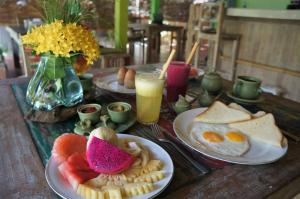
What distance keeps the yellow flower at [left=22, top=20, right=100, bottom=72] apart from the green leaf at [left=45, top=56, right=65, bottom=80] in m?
0.03

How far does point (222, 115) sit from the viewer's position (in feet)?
3.21

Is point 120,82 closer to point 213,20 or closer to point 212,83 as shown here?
point 212,83

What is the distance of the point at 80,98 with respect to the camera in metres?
1.02

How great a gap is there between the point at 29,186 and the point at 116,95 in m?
0.68

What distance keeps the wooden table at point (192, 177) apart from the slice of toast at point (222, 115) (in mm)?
201

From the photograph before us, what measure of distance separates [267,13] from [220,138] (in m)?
2.69

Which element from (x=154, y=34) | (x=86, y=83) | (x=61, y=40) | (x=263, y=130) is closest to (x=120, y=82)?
(x=86, y=83)

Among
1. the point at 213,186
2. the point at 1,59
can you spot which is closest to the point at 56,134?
the point at 213,186

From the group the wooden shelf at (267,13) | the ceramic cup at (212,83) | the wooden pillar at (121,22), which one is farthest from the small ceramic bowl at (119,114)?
the wooden shelf at (267,13)

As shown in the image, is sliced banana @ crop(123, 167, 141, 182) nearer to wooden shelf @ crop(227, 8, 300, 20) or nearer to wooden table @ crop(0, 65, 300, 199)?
wooden table @ crop(0, 65, 300, 199)

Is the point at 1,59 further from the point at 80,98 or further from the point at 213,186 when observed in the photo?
the point at 213,186

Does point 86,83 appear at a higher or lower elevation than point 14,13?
lower

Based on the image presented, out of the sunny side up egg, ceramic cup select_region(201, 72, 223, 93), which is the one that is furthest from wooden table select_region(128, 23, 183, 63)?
the sunny side up egg

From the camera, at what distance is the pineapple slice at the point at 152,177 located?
23.7 inches
